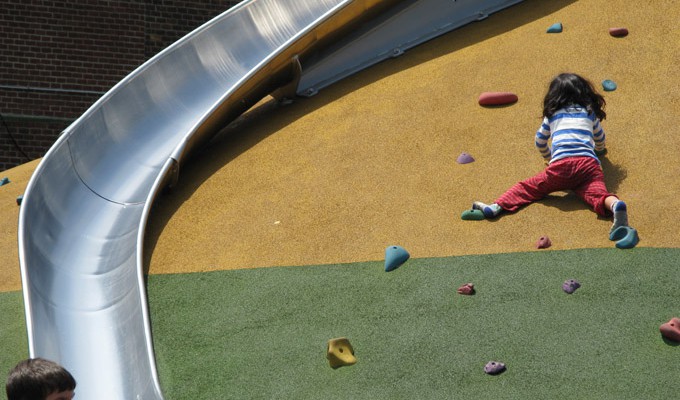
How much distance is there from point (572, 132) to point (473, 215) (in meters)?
0.94

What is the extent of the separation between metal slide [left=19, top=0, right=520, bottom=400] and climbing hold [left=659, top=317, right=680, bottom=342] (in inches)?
120

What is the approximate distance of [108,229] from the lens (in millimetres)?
8695

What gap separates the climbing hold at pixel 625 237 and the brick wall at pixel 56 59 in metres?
9.81

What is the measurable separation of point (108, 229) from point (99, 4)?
23.5 feet

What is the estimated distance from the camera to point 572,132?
7.34m

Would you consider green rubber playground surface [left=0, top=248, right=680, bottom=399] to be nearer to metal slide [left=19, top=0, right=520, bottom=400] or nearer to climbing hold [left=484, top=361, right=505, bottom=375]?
climbing hold [left=484, top=361, right=505, bottom=375]

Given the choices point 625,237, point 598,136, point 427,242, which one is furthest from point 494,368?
point 598,136

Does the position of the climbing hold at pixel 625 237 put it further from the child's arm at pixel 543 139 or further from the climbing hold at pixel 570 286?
the child's arm at pixel 543 139

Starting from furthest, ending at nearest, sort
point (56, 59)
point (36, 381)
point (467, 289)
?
point (56, 59) → point (467, 289) → point (36, 381)

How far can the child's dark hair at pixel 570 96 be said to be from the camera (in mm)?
7449

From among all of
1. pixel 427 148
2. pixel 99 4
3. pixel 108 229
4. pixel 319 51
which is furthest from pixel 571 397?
pixel 99 4

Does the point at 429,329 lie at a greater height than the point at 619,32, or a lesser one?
greater

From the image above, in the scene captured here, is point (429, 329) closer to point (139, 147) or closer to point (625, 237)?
point (625, 237)

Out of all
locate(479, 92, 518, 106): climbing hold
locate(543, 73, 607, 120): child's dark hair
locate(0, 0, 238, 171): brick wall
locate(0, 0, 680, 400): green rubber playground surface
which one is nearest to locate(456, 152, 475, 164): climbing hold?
locate(0, 0, 680, 400): green rubber playground surface
